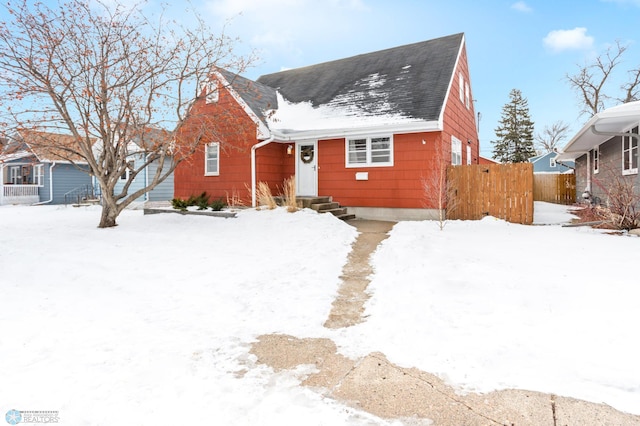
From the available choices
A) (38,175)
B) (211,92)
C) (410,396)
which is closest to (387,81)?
(211,92)

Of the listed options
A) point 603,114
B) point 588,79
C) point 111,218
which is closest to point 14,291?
point 111,218

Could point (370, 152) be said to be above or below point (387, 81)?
below

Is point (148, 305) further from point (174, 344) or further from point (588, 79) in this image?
point (588, 79)

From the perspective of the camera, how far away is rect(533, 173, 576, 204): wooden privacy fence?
20188mm

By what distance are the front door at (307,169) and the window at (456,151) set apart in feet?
16.5

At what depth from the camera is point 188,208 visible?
40.5 ft

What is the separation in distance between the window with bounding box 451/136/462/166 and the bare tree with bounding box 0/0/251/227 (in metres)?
7.84

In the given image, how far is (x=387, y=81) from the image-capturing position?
13.3 m

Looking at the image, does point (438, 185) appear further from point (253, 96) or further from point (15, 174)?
point (15, 174)

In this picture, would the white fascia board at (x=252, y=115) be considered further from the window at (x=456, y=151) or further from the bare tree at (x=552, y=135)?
the bare tree at (x=552, y=135)

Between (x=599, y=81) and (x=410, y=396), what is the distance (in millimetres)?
35493

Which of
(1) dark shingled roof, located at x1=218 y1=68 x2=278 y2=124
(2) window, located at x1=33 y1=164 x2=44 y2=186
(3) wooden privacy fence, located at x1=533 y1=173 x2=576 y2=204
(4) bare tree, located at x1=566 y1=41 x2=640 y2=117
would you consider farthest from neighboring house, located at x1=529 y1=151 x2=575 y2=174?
(2) window, located at x1=33 y1=164 x2=44 y2=186

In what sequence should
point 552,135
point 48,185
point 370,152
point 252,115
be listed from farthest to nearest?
point 552,135 < point 48,185 < point 252,115 < point 370,152

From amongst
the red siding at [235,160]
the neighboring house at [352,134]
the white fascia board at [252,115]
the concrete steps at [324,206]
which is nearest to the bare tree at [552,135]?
the neighboring house at [352,134]
